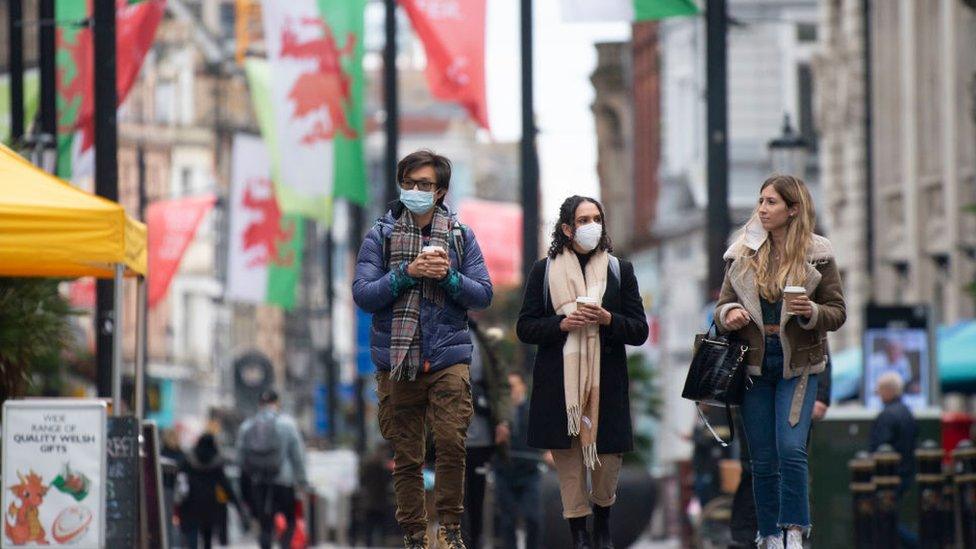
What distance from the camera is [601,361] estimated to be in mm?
13422

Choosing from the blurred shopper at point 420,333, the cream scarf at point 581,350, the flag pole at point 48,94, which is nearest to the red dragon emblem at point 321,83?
the flag pole at point 48,94

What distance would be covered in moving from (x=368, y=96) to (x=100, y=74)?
500 feet

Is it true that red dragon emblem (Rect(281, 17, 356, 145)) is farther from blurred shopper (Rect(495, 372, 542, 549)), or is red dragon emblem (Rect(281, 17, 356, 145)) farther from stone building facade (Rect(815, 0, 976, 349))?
stone building facade (Rect(815, 0, 976, 349))

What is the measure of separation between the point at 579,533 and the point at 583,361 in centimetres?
86

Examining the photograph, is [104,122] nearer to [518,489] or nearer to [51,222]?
[51,222]

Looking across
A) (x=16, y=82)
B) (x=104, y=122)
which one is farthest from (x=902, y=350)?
(x=104, y=122)

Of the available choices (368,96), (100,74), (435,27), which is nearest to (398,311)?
(100,74)

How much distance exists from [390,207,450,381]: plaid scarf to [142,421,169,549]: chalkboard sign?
4793 millimetres

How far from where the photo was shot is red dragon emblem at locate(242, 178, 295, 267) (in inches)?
1419

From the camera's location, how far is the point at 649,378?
44.5 m

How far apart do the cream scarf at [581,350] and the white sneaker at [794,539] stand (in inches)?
41.4

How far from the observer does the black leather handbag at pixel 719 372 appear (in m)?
13.0

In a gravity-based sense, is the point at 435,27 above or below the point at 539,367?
above

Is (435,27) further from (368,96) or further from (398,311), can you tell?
(368,96)
